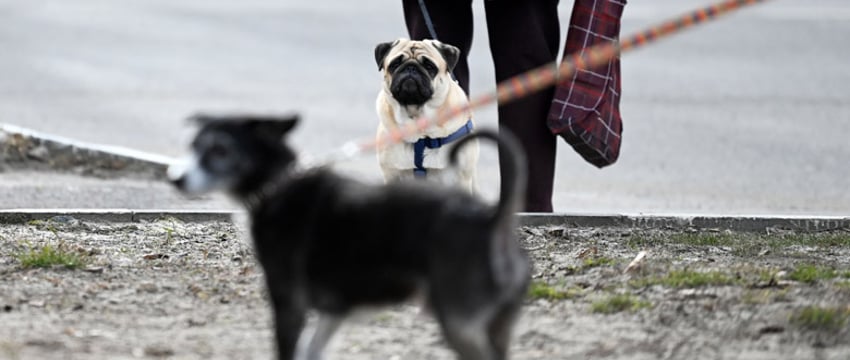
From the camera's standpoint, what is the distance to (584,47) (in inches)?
287

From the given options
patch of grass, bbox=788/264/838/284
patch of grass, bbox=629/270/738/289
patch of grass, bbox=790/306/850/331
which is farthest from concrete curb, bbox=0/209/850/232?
patch of grass, bbox=790/306/850/331

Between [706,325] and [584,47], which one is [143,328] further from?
[584,47]

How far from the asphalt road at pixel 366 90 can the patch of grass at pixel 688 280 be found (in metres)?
2.74

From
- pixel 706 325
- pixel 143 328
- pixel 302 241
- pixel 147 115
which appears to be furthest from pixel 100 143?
pixel 302 241

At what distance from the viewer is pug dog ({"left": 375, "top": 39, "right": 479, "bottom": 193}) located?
24.5ft

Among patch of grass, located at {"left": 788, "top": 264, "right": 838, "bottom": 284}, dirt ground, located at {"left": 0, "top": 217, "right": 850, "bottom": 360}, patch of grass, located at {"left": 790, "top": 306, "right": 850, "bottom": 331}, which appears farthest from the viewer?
patch of grass, located at {"left": 788, "top": 264, "right": 838, "bottom": 284}

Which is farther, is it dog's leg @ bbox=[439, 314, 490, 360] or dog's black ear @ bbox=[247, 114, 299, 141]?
dog's black ear @ bbox=[247, 114, 299, 141]

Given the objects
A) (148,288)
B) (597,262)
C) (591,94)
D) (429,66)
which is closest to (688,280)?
(597,262)

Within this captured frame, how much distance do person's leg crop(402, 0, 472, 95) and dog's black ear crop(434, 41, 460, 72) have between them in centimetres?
31

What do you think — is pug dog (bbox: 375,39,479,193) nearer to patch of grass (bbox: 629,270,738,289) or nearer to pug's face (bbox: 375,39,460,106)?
pug's face (bbox: 375,39,460,106)

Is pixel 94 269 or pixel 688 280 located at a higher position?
pixel 94 269

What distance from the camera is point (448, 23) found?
7965 millimetres

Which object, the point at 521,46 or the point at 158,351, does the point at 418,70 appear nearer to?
the point at 521,46

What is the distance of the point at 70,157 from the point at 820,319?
231 inches
